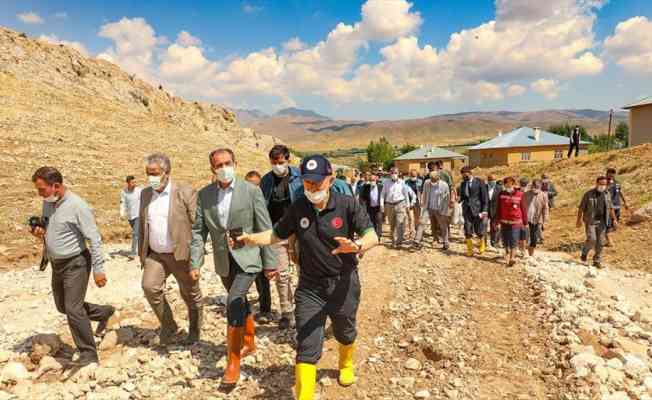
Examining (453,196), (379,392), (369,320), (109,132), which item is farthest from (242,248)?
(109,132)

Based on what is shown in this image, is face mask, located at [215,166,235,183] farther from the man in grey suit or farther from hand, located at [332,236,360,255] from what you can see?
hand, located at [332,236,360,255]

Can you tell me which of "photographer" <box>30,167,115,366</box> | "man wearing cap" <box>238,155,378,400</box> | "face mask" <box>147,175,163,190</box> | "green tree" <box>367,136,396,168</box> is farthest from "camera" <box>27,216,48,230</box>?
"green tree" <box>367,136,396,168</box>

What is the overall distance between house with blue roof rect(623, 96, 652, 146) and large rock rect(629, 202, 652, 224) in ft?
72.5

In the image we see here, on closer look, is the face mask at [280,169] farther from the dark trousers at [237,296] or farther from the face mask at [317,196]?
the face mask at [317,196]

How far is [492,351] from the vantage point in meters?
5.16

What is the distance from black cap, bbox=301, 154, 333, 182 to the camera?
3.45m

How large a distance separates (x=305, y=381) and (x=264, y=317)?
2.60 m

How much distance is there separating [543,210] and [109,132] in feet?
85.7

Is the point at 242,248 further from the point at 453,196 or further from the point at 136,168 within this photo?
the point at 136,168

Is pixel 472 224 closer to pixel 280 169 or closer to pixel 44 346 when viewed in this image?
pixel 280 169

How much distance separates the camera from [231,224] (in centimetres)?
443

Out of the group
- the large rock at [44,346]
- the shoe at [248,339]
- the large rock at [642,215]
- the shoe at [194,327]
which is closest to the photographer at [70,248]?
the large rock at [44,346]

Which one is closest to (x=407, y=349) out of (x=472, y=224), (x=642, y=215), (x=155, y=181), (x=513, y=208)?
(x=155, y=181)

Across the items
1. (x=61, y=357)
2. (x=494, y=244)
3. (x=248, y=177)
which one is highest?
(x=248, y=177)
